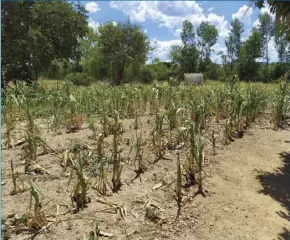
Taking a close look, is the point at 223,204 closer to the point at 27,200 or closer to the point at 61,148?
the point at 27,200

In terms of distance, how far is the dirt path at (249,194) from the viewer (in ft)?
9.71

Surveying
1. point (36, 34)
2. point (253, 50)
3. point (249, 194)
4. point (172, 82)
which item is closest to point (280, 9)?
point (249, 194)

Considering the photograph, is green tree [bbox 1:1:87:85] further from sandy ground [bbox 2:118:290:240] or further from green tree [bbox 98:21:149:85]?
green tree [bbox 98:21:149:85]

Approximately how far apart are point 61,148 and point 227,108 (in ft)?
9.23

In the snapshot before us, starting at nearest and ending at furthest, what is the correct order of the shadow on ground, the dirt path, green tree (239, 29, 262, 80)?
the dirt path
the shadow on ground
green tree (239, 29, 262, 80)

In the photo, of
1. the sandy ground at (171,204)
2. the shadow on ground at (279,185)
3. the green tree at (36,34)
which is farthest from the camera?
the green tree at (36,34)

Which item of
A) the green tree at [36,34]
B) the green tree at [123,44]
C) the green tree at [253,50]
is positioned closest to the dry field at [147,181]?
the green tree at [36,34]

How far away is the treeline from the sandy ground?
1.62 meters

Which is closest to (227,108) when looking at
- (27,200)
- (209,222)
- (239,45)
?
(209,222)

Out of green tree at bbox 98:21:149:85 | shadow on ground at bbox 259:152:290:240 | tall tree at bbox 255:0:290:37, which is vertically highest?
green tree at bbox 98:21:149:85

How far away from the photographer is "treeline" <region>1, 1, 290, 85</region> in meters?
12.0

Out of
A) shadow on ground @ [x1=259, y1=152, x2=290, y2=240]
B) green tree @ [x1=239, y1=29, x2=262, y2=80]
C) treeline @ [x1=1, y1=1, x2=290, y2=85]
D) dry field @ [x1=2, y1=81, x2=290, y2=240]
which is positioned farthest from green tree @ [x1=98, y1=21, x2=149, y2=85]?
shadow on ground @ [x1=259, y1=152, x2=290, y2=240]

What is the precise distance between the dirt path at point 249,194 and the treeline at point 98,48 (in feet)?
4.75

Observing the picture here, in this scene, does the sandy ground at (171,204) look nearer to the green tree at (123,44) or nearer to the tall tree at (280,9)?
the tall tree at (280,9)
